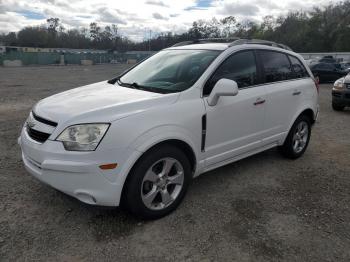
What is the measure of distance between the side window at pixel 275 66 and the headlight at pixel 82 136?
2507 mm

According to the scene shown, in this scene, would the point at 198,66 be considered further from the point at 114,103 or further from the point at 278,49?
the point at 278,49

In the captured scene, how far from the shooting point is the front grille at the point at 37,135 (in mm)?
3158

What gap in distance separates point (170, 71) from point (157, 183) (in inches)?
56.7

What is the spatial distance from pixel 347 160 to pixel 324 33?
234 feet

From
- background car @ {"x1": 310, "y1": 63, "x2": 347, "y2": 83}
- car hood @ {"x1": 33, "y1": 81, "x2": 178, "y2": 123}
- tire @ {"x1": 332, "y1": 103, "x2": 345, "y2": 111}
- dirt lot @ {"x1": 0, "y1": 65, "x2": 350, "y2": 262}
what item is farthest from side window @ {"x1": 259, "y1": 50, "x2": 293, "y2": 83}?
background car @ {"x1": 310, "y1": 63, "x2": 347, "y2": 83}

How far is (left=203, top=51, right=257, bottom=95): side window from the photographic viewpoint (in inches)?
152

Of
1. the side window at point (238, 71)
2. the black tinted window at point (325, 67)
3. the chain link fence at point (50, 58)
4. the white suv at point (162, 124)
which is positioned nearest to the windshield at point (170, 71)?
the white suv at point (162, 124)

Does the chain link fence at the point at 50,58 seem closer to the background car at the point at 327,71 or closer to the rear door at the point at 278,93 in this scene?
the background car at the point at 327,71

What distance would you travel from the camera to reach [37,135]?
326 centimetres

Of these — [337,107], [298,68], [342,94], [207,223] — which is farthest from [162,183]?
[337,107]

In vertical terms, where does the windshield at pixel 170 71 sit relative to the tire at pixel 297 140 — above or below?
above

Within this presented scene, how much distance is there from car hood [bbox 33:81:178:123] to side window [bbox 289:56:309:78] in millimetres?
2485

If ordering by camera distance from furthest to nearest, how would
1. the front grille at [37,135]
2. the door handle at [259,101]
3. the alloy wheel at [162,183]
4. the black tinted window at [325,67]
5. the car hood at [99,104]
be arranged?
the black tinted window at [325,67] < the door handle at [259,101] < the alloy wheel at [162,183] < the front grille at [37,135] < the car hood at [99,104]

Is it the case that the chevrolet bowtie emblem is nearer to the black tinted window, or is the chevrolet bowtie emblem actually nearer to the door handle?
the door handle
